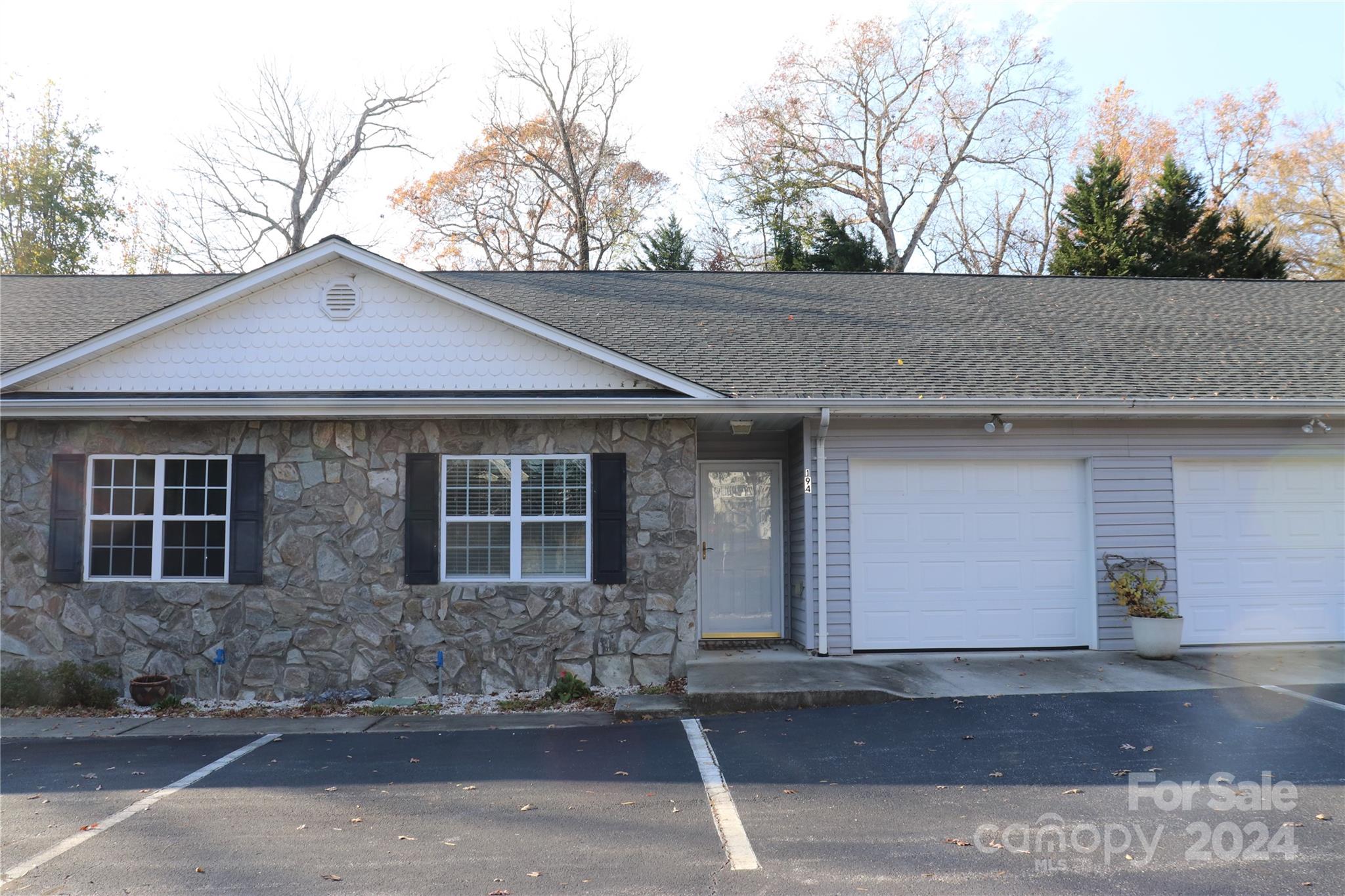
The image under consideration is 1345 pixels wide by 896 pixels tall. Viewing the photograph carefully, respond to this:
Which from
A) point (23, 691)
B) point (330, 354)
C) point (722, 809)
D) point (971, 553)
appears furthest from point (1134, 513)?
point (23, 691)

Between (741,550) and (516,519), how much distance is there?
3.05 m

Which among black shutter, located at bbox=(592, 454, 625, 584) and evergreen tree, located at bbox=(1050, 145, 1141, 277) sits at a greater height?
evergreen tree, located at bbox=(1050, 145, 1141, 277)

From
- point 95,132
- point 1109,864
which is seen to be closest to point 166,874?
point 1109,864

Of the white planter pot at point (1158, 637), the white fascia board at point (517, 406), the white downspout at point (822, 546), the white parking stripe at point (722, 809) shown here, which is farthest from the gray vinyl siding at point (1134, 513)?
the white parking stripe at point (722, 809)

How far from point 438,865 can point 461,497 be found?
16.8 ft

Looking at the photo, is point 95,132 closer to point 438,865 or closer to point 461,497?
point 461,497

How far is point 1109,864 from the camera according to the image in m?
4.61

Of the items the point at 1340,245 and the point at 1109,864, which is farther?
the point at 1340,245

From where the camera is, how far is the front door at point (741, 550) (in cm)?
1139

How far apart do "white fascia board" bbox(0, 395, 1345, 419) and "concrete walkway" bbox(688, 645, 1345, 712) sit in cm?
242

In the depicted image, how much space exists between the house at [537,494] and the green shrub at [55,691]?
292 millimetres

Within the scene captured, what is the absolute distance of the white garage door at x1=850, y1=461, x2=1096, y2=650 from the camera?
32.9 ft

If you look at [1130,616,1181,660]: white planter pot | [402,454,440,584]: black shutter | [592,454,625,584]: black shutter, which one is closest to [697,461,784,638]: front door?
[592,454,625,584]: black shutter

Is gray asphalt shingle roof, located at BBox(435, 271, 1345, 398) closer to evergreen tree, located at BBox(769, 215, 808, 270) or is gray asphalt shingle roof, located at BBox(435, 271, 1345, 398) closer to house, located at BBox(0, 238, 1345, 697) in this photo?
house, located at BBox(0, 238, 1345, 697)
